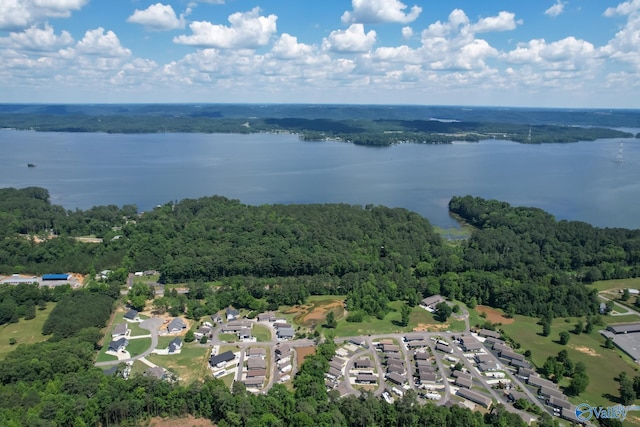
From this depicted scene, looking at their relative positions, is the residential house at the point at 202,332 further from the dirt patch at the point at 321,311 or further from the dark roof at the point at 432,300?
the dark roof at the point at 432,300

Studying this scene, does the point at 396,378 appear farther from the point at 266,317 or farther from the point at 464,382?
the point at 266,317

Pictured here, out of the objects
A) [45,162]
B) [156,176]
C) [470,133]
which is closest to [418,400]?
[156,176]

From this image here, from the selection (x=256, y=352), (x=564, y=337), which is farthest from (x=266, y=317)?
(x=564, y=337)

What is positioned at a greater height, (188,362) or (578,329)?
(578,329)

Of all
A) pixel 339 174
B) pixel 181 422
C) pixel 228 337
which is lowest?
pixel 181 422

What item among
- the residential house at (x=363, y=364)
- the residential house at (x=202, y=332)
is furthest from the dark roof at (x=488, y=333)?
the residential house at (x=202, y=332)

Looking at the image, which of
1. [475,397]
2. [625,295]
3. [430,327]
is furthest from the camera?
[625,295]

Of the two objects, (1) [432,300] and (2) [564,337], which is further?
(1) [432,300]
